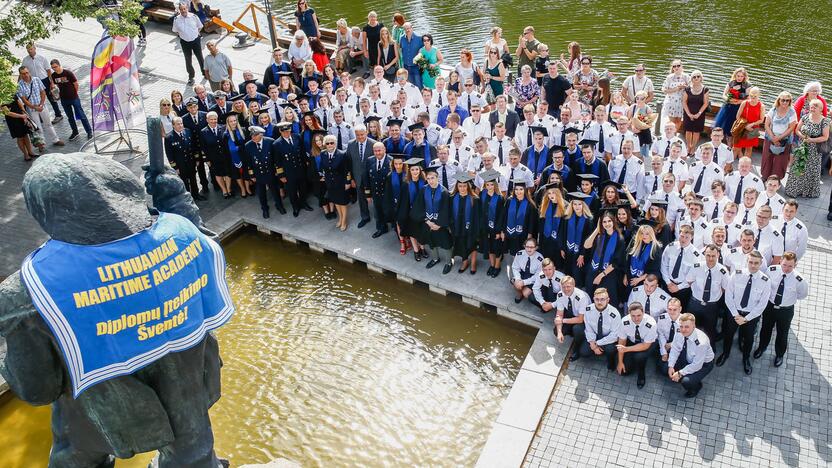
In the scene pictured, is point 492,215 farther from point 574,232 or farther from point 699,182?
point 699,182

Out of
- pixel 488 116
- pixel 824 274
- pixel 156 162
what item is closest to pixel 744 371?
pixel 824 274

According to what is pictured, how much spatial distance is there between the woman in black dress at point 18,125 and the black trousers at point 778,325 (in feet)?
39.5

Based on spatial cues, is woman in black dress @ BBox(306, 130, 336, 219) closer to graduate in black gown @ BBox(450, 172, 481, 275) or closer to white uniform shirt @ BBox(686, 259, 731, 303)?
graduate in black gown @ BBox(450, 172, 481, 275)

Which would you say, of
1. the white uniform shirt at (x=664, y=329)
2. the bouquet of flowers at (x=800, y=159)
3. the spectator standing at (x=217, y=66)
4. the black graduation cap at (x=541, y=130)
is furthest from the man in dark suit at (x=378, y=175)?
the bouquet of flowers at (x=800, y=159)

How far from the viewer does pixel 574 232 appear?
368 inches

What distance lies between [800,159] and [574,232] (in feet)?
12.8

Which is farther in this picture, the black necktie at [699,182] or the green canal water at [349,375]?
the black necktie at [699,182]

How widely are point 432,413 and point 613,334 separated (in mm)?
2170

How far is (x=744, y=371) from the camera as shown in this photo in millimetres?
8367

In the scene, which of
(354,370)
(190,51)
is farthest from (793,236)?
(190,51)

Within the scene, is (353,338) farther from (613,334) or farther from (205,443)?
(205,443)

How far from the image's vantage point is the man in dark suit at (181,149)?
38.5 ft

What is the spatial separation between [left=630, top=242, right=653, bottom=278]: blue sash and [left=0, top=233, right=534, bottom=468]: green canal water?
4.80ft

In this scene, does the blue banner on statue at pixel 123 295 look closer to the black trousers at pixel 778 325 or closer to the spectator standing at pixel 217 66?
the black trousers at pixel 778 325
